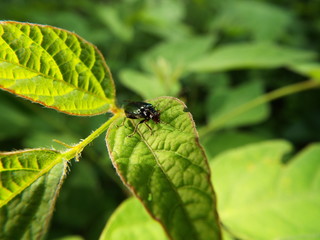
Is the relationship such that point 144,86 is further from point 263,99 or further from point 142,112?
point 142,112

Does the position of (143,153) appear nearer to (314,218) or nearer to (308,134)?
(314,218)

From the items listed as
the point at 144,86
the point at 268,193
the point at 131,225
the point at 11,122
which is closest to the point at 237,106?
the point at 144,86

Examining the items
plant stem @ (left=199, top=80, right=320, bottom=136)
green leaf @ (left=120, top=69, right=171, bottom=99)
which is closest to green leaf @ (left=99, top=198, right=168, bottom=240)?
green leaf @ (left=120, top=69, right=171, bottom=99)

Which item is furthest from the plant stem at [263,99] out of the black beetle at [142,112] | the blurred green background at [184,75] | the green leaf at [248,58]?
the black beetle at [142,112]

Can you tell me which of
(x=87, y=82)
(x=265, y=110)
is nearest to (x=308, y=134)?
(x=265, y=110)

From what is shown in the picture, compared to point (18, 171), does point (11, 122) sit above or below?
above
